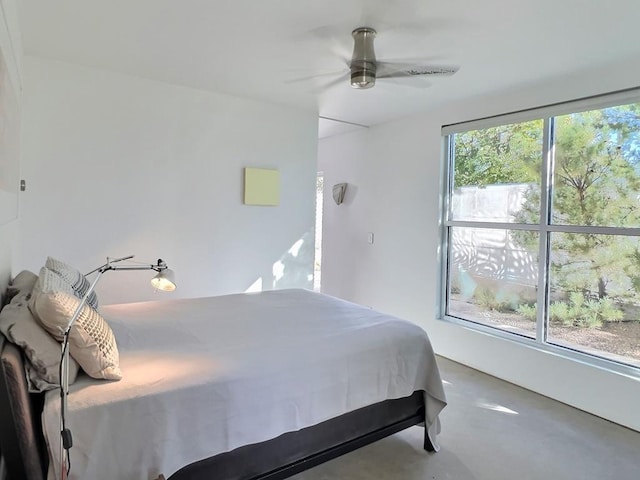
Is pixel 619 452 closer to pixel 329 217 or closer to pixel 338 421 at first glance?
pixel 338 421

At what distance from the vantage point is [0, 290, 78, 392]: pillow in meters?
1.32

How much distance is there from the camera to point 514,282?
134 inches

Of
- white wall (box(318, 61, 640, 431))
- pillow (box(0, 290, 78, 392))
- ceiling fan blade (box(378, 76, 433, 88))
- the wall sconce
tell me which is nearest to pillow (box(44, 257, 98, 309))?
pillow (box(0, 290, 78, 392))

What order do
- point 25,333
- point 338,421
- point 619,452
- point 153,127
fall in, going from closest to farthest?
point 25,333 < point 338,421 < point 619,452 < point 153,127

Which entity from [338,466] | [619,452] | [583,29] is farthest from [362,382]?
[583,29]

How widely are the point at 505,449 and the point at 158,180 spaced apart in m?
3.15

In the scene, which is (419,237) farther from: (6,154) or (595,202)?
(6,154)

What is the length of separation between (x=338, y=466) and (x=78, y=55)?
3143mm

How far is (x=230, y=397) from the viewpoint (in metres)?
1.58

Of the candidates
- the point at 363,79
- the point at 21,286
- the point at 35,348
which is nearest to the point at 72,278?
the point at 21,286

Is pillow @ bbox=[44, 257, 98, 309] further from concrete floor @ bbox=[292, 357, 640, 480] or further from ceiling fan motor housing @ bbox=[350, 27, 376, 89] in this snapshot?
ceiling fan motor housing @ bbox=[350, 27, 376, 89]

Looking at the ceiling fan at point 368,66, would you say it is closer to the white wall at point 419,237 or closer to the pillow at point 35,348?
the white wall at point 419,237

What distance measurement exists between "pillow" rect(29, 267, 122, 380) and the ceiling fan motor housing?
1.82m

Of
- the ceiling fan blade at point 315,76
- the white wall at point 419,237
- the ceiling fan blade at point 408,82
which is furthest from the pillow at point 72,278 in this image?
the white wall at point 419,237
